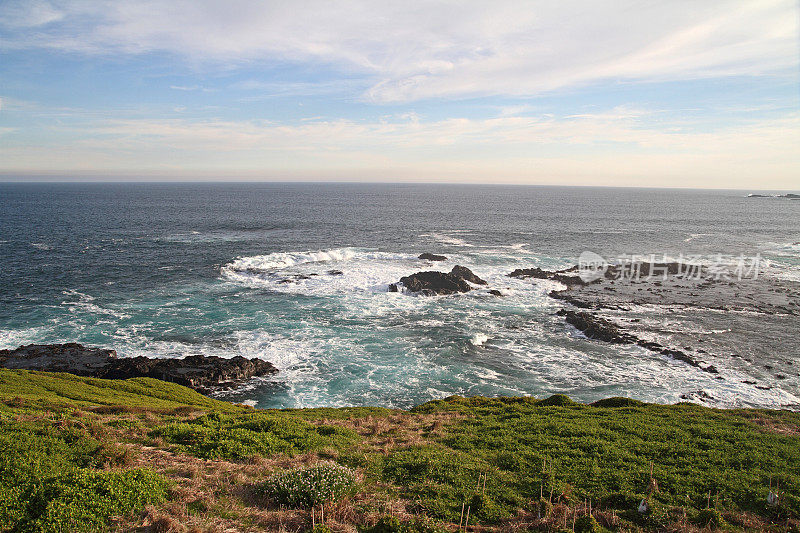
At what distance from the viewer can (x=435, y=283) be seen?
59688mm

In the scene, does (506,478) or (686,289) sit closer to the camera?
(506,478)

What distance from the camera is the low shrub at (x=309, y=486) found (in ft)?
41.2

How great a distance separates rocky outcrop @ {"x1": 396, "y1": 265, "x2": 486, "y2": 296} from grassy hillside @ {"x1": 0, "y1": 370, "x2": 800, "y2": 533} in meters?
34.0

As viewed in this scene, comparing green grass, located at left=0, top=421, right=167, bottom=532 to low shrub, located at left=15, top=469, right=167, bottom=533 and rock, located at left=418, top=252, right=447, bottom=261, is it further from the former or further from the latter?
rock, located at left=418, top=252, right=447, bottom=261

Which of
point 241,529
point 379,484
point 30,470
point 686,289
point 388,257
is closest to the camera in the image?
point 241,529

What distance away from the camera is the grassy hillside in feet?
38.1

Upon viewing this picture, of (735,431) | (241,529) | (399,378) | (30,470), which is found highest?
(30,470)

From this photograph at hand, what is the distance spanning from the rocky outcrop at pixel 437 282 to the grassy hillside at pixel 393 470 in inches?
1337

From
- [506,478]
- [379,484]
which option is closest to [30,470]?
[379,484]

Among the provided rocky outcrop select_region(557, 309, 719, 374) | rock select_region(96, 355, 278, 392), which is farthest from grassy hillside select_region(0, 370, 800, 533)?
rocky outcrop select_region(557, 309, 719, 374)

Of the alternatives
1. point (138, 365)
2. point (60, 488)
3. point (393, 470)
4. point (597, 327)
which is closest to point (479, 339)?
point (597, 327)

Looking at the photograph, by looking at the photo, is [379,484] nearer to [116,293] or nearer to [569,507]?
[569,507]

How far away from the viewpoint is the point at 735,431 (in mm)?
21250

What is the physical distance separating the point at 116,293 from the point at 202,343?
2222 cm
